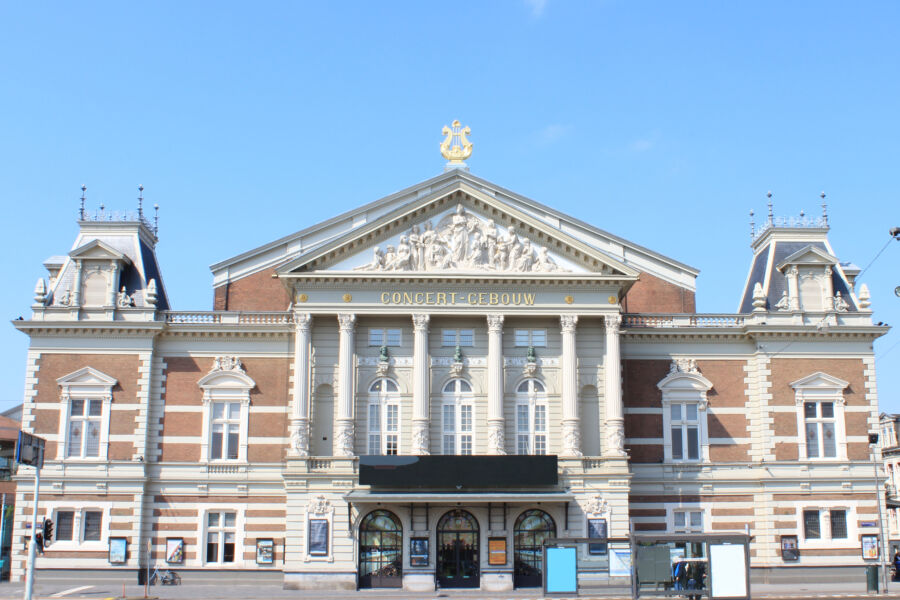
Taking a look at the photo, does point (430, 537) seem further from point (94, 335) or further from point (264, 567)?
point (94, 335)

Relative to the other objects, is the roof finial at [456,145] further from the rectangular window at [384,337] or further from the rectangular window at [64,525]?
the rectangular window at [64,525]

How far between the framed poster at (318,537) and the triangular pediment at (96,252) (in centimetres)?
1690

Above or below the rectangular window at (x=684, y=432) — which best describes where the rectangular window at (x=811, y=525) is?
below

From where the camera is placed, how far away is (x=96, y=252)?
50000 mm

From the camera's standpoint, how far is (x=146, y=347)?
49281 mm

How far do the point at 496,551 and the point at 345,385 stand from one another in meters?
10.2

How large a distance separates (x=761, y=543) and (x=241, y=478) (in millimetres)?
25571

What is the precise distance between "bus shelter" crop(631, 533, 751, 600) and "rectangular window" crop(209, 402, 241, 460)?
22448 mm

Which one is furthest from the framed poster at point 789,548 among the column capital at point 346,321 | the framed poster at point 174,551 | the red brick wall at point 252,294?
the framed poster at point 174,551

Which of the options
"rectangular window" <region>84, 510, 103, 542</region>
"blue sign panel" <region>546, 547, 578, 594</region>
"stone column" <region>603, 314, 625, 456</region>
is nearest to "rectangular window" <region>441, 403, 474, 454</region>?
"stone column" <region>603, 314, 625, 456</region>

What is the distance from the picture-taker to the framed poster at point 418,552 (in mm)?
45000

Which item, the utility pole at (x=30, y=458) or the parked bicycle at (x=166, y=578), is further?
the parked bicycle at (x=166, y=578)

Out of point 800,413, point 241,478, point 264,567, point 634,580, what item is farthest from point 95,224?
point 800,413

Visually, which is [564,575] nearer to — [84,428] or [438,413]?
[438,413]
